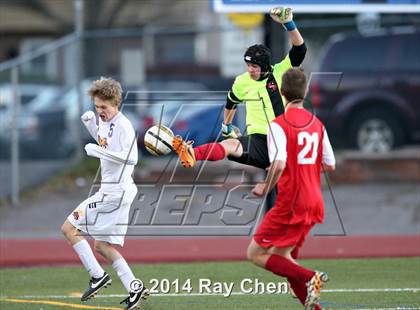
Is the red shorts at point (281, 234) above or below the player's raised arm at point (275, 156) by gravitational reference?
below

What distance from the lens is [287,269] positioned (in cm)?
868

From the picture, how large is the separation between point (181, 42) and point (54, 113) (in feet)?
17.1

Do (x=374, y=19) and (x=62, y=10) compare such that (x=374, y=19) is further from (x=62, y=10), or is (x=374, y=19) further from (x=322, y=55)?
(x=62, y=10)

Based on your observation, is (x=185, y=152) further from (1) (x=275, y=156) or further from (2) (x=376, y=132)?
(2) (x=376, y=132)

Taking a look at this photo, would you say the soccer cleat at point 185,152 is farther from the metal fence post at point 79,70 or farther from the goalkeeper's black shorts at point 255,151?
the metal fence post at point 79,70

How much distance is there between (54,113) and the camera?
2091 centimetres

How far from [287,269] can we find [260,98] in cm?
270

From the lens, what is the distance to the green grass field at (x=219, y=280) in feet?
34.7

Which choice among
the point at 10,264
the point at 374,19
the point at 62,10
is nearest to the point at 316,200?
the point at 10,264

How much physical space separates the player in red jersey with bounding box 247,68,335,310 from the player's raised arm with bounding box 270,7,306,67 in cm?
167

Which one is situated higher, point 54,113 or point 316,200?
point 316,200

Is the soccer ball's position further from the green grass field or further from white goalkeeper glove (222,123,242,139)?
the green grass field

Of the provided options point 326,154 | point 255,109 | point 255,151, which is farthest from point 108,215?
point 326,154

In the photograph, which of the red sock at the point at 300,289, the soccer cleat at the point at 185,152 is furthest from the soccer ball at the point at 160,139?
the red sock at the point at 300,289
